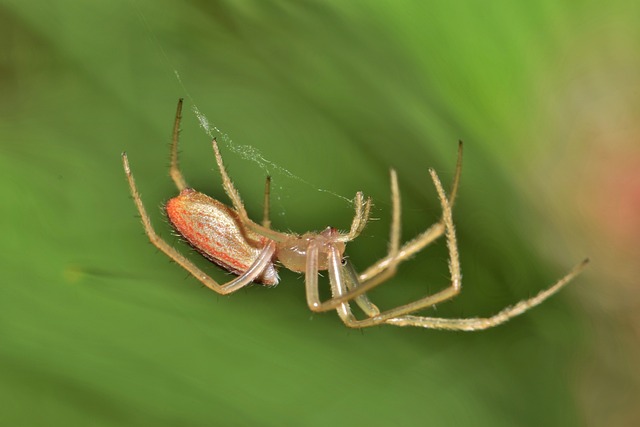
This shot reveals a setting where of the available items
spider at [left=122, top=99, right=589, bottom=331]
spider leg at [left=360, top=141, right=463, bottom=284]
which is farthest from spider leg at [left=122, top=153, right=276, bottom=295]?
spider leg at [left=360, top=141, right=463, bottom=284]

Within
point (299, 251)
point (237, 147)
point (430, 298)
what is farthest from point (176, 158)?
point (430, 298)

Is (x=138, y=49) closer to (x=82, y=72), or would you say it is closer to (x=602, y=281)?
(x=82, y=72)

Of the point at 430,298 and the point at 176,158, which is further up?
the point at 176,158

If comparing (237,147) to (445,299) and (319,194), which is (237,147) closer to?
(319,194)

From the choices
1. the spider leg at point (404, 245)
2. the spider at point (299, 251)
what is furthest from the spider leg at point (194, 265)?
the spider leg at point (404, 245)

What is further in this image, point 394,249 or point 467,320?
point 467,320

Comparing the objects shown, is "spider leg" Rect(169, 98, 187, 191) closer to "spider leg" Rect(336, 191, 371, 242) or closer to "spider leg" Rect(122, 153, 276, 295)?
"spider leg" Rect(122, 153, 276, 295)

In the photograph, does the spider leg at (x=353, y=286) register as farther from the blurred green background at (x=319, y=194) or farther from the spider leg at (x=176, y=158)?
the spider leg at (x=176, y=158)
